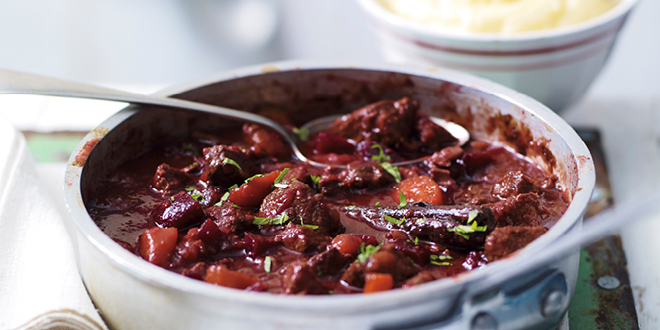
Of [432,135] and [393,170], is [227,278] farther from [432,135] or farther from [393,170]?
[432,135]

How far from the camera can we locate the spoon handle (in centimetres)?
269

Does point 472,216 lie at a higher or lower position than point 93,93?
lower

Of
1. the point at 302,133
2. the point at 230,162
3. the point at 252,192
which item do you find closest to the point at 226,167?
the point at 230,162

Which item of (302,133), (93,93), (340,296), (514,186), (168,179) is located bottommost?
(302,133)

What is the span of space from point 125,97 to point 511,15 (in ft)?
8.46

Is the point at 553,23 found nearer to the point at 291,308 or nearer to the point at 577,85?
the point at 577,85

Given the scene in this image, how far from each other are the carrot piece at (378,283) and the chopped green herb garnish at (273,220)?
58cm

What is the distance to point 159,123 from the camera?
3412mm

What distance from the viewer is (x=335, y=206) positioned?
291cm

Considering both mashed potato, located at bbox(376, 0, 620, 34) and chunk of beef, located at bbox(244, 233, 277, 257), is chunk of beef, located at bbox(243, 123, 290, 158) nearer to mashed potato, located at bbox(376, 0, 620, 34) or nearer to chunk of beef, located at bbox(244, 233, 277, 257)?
chunk of beef, located at bbox(244, 233, 277, 257)

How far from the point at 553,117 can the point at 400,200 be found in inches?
32.9

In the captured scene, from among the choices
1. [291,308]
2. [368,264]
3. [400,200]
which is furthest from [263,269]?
[400,200]

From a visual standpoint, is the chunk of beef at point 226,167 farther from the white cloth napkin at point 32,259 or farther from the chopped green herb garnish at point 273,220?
the white cloth napkin at point 32,259

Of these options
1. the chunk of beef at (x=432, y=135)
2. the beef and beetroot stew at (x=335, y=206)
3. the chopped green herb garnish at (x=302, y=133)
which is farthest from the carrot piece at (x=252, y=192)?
the chunk of beef at (x=432, y=135)
